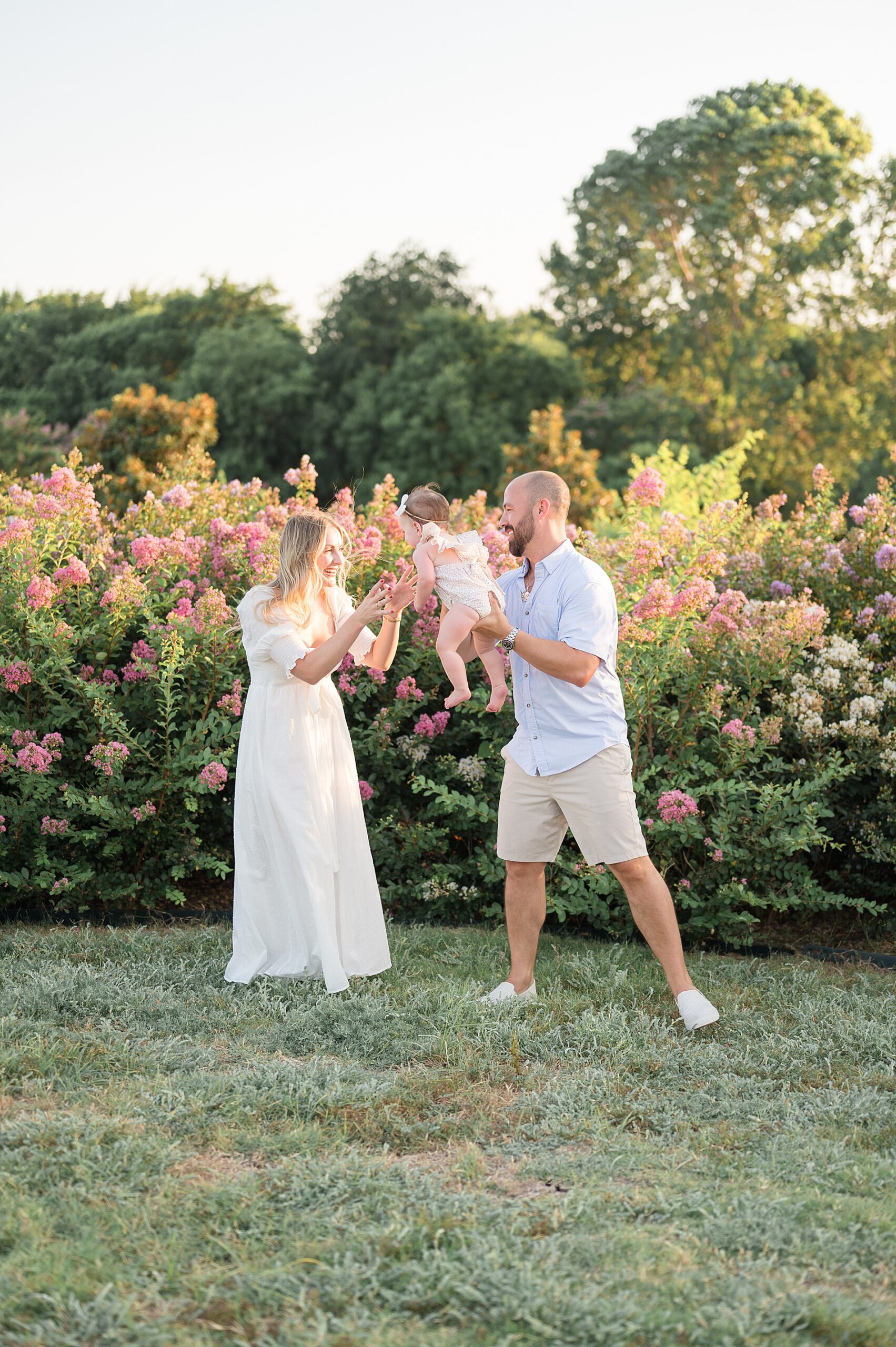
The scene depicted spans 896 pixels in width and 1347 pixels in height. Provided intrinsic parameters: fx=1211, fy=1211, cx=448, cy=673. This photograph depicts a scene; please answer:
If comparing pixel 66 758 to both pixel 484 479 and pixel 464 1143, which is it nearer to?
pixel 464 1143

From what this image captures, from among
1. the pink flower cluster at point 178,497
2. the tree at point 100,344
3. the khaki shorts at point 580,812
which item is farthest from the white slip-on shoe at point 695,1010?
the tree at point 100,344

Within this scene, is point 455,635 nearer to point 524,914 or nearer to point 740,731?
A: point 524,914

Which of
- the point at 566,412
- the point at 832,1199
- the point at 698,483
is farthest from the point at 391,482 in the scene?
the point at 566,412

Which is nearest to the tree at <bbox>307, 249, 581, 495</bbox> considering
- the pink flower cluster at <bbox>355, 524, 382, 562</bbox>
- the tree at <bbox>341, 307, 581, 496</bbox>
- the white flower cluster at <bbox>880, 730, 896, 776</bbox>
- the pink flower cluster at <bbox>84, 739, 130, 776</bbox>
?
the tree at <bbox>341, 307, 581, 496</bbox>

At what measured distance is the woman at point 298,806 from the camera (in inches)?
187

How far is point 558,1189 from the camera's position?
3113 mm

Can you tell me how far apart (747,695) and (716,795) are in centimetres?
67

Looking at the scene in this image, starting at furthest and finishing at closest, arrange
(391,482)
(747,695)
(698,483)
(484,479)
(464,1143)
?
(484,479) → (698,483) → (391,482) → (747,695) → (464,1143)

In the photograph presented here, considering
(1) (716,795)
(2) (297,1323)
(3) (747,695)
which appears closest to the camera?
(2) (297,1323)

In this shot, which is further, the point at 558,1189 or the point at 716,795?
the point at 716,795

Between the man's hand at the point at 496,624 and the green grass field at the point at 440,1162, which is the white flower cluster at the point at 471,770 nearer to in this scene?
the green grass field at the point at 440,1162

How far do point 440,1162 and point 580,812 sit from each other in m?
1.45

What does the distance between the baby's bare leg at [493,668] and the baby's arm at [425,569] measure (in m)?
0.25

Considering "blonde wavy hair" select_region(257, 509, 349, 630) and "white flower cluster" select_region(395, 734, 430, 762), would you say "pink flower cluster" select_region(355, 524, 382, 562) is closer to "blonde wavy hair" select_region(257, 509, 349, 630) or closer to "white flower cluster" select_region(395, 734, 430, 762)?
"white flower cluster" select_region(395, 734, 430, 762)
